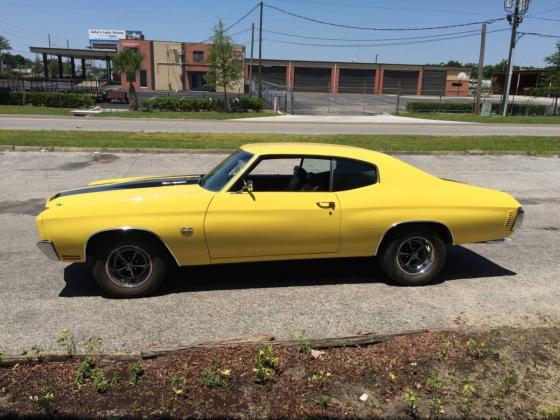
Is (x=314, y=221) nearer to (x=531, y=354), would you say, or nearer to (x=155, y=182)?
(x=155, y=182)

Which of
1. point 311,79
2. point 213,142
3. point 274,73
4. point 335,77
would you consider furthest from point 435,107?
point 274,73

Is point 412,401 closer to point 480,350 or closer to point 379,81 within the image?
point 480,350

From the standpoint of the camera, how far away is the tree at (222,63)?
125 feet

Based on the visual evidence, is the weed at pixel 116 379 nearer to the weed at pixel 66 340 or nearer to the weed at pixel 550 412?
the weed at pixel 66 340

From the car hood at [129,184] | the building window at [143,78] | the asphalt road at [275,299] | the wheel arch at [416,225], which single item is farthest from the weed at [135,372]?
the building window at [143,78]

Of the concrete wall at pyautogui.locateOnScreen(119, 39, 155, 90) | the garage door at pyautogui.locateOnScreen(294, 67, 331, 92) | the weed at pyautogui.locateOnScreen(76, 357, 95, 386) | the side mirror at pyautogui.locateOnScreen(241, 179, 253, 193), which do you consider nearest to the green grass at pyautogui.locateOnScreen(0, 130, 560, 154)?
the side mirror at pyautogui.locateOnScreen(241, 179, 253, 193)

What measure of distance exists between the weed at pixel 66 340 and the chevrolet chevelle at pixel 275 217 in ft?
2.41

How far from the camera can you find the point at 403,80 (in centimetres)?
8344

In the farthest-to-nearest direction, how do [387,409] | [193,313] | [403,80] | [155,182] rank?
[403,80]
[155,182]
[193,313]
[387,409]

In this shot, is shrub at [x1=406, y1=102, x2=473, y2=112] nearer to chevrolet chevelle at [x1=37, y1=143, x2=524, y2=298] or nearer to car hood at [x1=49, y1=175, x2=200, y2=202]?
chevrolet chevelle at [x1=37, y1=143, x2=524, y2=298]

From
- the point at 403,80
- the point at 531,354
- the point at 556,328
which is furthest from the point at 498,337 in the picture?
the point at 403,80

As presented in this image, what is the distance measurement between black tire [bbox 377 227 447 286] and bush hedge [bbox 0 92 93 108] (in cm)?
3940

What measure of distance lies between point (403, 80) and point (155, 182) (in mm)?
84508

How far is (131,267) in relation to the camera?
4551 mm
